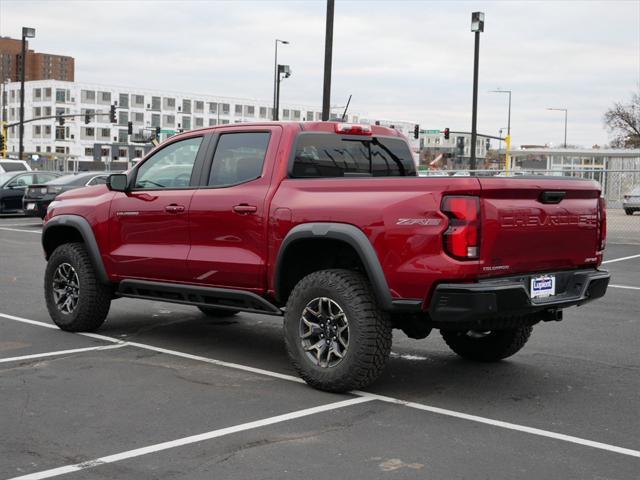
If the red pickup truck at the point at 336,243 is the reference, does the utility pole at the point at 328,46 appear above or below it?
above

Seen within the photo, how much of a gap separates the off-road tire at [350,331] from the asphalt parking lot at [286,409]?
15 cm

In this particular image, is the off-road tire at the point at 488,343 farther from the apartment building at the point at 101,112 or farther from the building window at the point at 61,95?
the building window at the point at 61,95

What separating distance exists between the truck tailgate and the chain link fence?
34.7 ft

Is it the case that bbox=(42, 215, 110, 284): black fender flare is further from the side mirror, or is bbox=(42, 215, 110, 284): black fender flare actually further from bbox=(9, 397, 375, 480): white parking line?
bbox=(9, 397, 375, 480): white parking line

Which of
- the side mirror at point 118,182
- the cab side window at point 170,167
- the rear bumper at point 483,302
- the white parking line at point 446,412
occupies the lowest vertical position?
the white parking line at point 446,412

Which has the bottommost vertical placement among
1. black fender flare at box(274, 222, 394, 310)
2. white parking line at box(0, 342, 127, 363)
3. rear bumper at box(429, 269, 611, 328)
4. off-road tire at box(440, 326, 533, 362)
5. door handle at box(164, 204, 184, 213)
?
white parking line at box(0, 342, 127, 363)

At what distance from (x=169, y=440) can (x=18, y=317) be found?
16.1 feet

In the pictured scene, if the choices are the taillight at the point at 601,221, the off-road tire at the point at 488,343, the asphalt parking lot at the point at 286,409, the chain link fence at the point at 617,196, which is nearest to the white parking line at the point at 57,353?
the asphalt parking lot at the point at 286,409

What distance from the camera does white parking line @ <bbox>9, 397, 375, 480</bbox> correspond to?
461 cm

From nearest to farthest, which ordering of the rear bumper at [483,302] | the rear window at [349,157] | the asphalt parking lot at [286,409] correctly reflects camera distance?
the asphalt parking lot at [286,409] → the rear bumper at [483,302] → the rear window at [349,157]

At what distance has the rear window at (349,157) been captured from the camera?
7023 mm

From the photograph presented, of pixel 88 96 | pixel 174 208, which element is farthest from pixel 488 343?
pixel 88 96

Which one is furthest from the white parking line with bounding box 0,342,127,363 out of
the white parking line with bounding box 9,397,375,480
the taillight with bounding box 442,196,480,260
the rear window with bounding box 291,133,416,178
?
the taillight with bounding box 442,196,480,260

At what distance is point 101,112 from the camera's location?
13400cm
